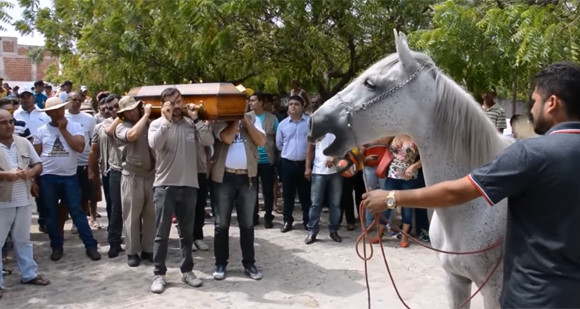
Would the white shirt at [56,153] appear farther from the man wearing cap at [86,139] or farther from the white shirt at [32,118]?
the white shirt at [32,118]

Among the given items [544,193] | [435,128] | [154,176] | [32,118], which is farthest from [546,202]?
[32,118]

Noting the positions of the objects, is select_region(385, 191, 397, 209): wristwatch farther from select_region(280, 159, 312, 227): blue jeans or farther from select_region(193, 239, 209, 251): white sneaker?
select_region(280, 159, 312, 227): blue jeans

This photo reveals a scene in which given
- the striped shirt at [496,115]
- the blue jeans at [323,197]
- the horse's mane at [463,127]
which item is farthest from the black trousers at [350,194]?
the horse's mane at [463,127]

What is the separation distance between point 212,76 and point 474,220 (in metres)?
8.61

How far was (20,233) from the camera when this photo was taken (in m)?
5.31

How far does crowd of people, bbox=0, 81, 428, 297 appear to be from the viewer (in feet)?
17.0

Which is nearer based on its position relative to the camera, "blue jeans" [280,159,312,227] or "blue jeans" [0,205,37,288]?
"blue jeans" [0,205,37,288]

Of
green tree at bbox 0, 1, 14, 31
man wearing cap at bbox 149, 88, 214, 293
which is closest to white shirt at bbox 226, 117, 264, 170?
man wearing cap at bbox 149, 88, 214, 293

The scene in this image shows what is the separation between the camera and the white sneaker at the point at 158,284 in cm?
517

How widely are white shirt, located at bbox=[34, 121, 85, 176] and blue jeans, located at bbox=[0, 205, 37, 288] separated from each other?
0.89 m

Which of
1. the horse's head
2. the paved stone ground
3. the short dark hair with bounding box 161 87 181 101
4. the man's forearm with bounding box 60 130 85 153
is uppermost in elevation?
the short dark hair with bounding box 161 87 181 101

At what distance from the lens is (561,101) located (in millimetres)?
2010

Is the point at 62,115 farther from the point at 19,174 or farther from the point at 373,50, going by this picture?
the point at 373,50

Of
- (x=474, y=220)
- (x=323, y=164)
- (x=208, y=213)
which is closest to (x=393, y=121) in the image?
(x=474, y=220)
